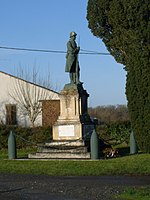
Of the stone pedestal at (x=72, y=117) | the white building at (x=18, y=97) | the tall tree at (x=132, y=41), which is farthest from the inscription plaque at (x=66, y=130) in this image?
the white building at (x=18, y=97)

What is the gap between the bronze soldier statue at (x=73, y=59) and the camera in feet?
78.9

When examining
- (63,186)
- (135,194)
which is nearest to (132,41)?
(63,186)

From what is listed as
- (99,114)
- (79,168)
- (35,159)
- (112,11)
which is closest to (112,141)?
(112,11)

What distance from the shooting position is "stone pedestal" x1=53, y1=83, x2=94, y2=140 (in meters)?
23.3

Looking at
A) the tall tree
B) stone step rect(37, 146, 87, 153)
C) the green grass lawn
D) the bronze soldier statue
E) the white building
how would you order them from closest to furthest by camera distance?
the green grass lawn → the tall tree → stone step rect(37, 146, 87, 153) → the bronze soldier statue → the white building

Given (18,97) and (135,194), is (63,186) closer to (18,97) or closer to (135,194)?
(135,194)

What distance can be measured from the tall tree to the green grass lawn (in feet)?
3.82

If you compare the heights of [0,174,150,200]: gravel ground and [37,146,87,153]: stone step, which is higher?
[37,146,87,153]: stone step

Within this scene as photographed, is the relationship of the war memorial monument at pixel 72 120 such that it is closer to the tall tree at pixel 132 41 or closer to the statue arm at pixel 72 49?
the statue arm at pixel 72 49

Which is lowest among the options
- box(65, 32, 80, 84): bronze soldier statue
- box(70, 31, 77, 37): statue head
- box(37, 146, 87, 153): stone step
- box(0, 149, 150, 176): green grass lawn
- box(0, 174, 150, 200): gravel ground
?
box(0, 174, 150, 200): gravel ground

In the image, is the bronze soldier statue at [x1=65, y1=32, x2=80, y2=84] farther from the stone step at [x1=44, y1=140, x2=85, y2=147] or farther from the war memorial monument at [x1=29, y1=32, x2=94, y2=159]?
the stone step at [x1=44, y1=140, x2=85, y2=147]

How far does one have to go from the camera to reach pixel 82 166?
1903 cm

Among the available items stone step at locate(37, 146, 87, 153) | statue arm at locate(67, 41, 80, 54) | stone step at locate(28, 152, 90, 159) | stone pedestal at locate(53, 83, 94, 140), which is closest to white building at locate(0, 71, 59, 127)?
statue arm at locate(67, 41, 80, 54)

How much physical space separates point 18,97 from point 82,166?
33294 mm
